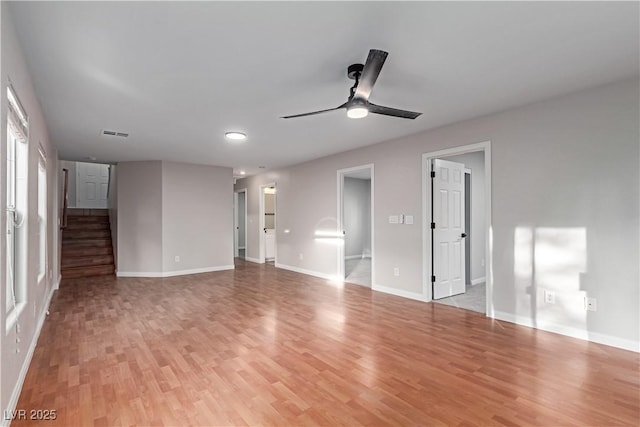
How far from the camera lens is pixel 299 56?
7.73 ft

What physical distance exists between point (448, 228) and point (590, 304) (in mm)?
1914

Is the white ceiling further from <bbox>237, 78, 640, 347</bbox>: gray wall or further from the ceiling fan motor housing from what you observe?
<bbox>237, 78, 640, 347</bbox>: gray wall

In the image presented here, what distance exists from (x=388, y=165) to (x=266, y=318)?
9.55ft

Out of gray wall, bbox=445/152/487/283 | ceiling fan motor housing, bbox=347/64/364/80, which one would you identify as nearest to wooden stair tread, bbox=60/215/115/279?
ceiling fan motor housing, bbox=347/64/364/80

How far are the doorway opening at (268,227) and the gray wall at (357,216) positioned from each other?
2095 mm

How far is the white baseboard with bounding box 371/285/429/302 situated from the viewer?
175 inches

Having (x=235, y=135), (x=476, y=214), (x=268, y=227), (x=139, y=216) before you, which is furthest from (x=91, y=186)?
(x=476, y=214)

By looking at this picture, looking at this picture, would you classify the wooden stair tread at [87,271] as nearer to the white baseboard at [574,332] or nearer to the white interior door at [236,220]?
the white interior door at [236,220]

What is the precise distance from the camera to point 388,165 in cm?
493

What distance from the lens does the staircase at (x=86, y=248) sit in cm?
655

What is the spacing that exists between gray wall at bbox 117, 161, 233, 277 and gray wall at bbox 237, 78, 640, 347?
4673 mm

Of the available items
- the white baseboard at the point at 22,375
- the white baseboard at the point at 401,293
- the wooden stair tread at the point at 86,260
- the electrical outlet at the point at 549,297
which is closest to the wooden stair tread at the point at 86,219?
the wooden stair tread at the point at 86,260

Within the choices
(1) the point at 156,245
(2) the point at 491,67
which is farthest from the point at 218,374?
(1) the point at 156,245

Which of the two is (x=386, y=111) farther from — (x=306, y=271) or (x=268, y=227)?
(x=268, y=227)
